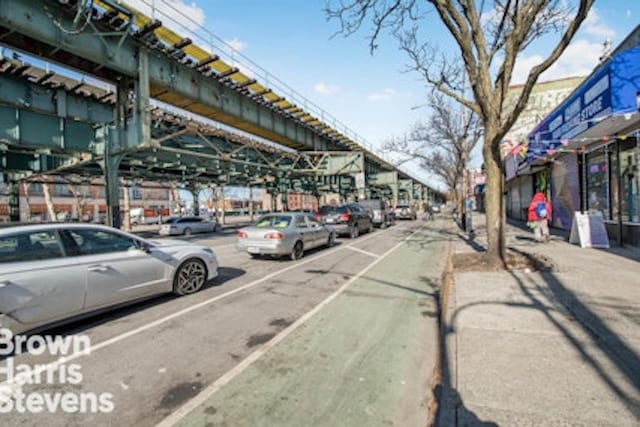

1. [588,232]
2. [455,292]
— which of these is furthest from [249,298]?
[588,232]

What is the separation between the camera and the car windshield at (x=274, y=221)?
9817 mm

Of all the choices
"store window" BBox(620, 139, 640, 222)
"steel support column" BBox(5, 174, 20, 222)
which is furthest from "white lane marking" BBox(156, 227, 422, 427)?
"steel support column" BBox(5, 174, 20, 222)

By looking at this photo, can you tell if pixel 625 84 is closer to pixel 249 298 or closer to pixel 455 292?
pixel 455 292

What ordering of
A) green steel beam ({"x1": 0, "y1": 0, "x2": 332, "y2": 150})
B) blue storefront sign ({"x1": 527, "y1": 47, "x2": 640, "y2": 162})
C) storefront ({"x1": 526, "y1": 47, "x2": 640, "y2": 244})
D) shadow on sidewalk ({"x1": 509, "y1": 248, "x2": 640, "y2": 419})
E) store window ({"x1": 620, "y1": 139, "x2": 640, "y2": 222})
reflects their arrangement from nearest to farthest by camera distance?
1. shadow on sidewalk ({"x1": 509, "y1": 248, "x2": 640, "y2": 419})
2. blue storefront sign ({"x1": 527, "y1": 47, "x2": 640, "y2": 162})
3. storefront ({"x1": 526, "y1": 47, "x2": 640, "y2": 244})
4. store window ({"x1": 620, "y1": 139, "x2": 640, "y2": 222})
5. green steel beam ({"x1": 0, "y1": 0, "x2": 332, "y2": 150})

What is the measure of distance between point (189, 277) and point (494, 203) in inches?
282

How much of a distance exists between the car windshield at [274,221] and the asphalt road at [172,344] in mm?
2374

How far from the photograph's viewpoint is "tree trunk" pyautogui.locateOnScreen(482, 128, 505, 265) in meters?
7.31

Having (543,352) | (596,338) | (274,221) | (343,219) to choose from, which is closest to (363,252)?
(274,221)

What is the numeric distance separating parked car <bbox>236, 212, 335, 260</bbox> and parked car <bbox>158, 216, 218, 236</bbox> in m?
16.7

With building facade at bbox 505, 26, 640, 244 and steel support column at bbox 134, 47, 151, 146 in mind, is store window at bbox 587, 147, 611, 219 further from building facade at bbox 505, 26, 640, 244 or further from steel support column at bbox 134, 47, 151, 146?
steel support column at bbox 134, 47, 151, 146

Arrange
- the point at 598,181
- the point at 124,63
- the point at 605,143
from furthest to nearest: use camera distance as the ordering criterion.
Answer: the point at 124,63 → the point at 598,181 → the point at 605,143

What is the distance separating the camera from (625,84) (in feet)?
23.3

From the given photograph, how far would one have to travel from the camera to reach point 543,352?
327cm

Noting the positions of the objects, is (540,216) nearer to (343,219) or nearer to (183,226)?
(343,219)
